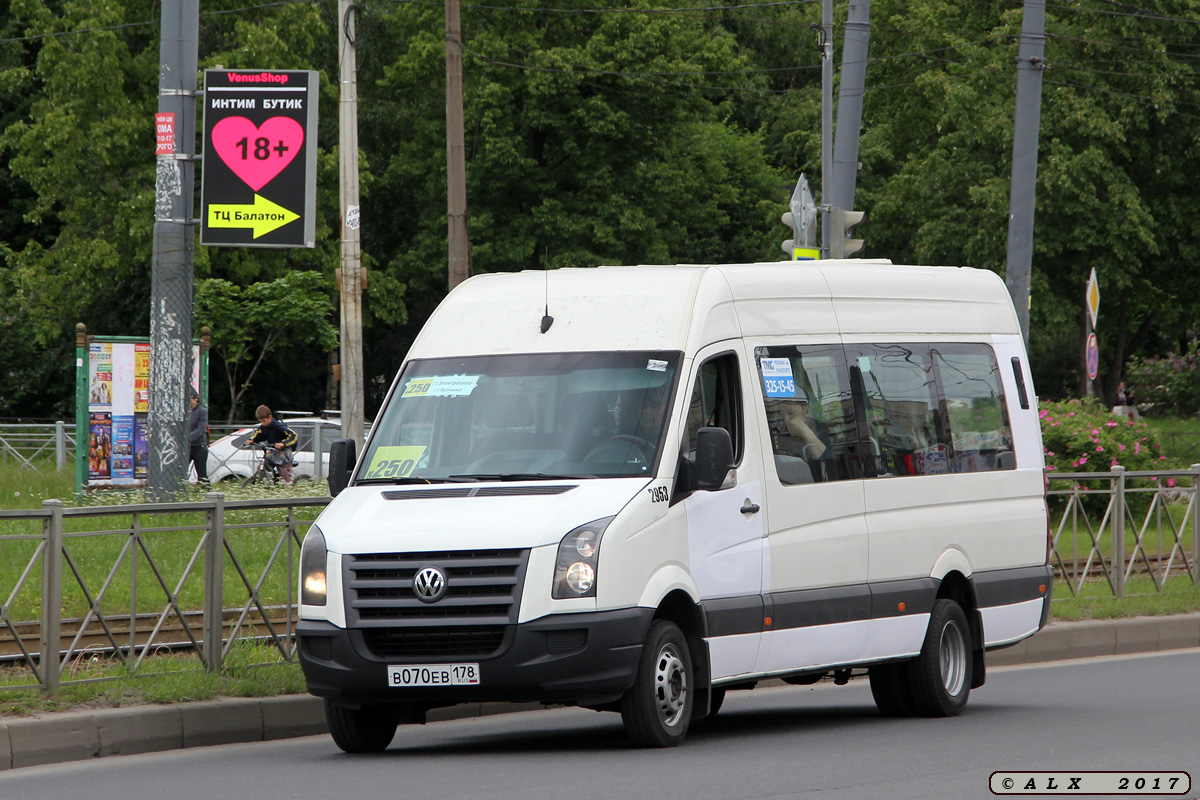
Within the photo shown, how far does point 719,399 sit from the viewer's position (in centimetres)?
940

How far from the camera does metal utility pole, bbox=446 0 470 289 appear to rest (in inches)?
950

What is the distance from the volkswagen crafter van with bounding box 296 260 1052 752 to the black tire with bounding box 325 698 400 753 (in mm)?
14

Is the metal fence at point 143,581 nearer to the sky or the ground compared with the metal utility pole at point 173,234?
nearer to the ground

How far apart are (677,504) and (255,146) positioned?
735cm

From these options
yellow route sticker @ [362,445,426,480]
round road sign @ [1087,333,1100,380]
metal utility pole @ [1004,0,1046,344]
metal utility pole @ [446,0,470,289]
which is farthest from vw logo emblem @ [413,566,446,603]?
metal utility pole @ [446,0,470,289]

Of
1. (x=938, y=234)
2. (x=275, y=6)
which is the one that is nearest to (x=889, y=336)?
(x=938, y=234)

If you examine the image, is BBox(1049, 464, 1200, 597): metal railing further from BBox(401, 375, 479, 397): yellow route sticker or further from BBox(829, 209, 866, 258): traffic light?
BBox(401, 375, 479, 397): yellow route sticker

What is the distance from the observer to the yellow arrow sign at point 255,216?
47.9 ft

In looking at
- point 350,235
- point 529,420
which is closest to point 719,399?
point 529,420

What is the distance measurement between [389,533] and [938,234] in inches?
1182

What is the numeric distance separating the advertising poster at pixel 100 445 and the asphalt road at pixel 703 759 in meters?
12.6

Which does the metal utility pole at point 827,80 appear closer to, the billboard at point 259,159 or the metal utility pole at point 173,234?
the billboard at point 259,159

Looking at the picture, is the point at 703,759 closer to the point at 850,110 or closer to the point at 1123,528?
the point at 1123,528

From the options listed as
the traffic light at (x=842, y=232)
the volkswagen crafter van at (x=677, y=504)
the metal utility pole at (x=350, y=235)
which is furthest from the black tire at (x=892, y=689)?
the metal utility pole at (x=350, y=235)
